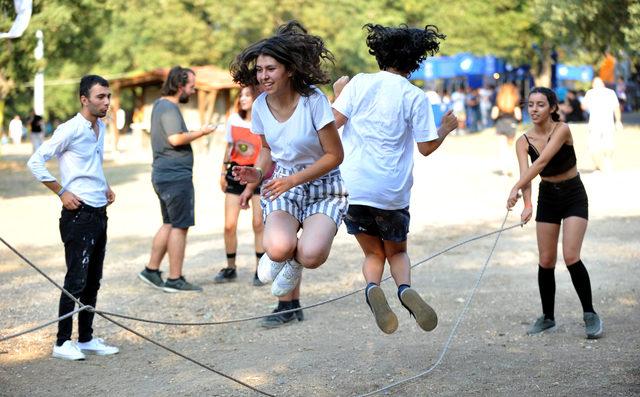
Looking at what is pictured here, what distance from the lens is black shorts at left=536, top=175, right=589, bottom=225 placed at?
768 centimetres

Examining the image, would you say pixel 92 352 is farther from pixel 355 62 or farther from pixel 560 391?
pixel 355 62

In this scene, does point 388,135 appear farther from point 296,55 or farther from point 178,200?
point 178,200

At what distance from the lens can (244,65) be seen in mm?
6121

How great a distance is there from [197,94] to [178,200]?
31.1 meters

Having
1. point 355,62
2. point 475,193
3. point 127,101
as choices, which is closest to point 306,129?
point 475,193

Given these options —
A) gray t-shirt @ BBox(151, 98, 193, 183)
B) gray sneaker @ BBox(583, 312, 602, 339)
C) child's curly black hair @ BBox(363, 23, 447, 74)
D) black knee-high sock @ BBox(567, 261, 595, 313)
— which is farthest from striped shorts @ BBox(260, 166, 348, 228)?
gray t-shirt @ BBox(151, 98, 193, 183)

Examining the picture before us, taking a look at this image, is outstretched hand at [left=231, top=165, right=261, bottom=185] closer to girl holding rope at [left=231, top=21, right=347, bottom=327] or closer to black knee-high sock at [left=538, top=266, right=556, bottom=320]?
girl holding rope at [left=231, top=21, right=347, bottom=327]

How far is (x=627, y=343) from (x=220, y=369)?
3.00 m

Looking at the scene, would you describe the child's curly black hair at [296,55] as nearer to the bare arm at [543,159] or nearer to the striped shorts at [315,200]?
the striped shorts at [315,200]

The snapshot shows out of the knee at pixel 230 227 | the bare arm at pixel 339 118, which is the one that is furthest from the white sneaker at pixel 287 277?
the knee at pixel 230 227

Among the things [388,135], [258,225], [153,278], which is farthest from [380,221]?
[153,278]

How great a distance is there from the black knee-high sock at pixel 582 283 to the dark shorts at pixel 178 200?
381 cm

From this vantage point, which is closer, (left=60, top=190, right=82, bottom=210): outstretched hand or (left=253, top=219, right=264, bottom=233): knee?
(left=60, top=190, right=82, bottom=210): outstretched hand

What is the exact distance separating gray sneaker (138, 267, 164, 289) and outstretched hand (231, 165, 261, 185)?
4.51 meters
